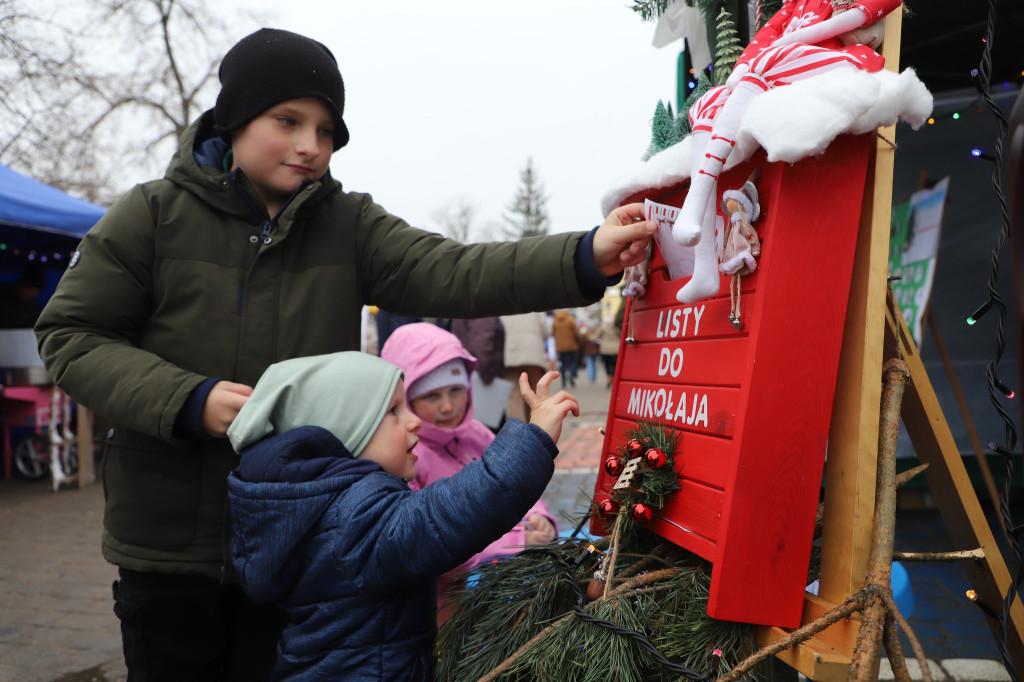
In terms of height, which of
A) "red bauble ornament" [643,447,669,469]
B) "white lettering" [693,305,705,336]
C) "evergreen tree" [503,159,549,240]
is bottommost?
"red bauble ornament" [643,447,669,469]

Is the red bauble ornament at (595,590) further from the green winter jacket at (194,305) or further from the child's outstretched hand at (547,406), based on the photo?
the green winter jacket at (194,305)

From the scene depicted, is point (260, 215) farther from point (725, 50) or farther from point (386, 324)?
point (386, 324)

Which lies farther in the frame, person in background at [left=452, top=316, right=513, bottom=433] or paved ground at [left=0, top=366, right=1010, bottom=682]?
person in background at [left=452, top=316, right=513, bottom=433]

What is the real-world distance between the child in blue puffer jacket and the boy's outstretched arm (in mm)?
309

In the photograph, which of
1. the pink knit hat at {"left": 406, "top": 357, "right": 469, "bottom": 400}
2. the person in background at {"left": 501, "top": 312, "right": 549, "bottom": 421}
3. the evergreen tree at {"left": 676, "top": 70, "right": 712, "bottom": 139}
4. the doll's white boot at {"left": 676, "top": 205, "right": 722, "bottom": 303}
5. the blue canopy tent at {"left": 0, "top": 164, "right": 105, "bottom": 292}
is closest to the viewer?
the doll's white boot at {"left": 676, "top": 205, "right": 722, "bottom": 303}

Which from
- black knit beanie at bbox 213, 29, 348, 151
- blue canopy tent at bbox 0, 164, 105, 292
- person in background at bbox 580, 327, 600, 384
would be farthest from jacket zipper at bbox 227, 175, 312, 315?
person in background at bbox 580, 327, 600, 384

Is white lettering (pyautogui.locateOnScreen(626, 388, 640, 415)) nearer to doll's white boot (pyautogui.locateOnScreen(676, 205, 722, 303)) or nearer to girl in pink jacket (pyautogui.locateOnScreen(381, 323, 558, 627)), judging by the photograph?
doll's white boot (pyautogui.locateOnScreen(676, 205, 722, 303))

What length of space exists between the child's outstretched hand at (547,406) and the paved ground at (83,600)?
0.33m

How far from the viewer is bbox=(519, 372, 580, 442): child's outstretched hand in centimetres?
146

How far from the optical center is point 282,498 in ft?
4.91

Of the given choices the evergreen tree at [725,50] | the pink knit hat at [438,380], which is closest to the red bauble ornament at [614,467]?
the evergreen tree at [725,50]

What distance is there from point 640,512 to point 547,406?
277 millimetres

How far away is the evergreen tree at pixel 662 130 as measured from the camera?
1643 millimetres

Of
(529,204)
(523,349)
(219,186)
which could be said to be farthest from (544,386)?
(529,204)
